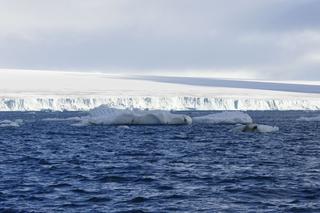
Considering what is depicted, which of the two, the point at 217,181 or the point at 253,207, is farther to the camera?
the point at 217,181

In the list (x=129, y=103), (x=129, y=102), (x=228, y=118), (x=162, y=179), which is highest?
(x=129, y=102)

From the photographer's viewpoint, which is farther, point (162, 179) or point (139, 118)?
point (139, 118)

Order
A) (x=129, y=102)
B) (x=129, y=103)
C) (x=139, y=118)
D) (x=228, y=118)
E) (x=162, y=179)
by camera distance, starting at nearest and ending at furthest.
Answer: (x=162, y=179)
(x=139, y=118)
(x=228, y=118)
(x=129, y=103)
(x=129, y=102)

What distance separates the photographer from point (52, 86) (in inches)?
7347

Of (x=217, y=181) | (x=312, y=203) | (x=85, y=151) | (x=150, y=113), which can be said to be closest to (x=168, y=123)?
(x=150, y=113)

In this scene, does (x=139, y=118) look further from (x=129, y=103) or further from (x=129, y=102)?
(x=129, y=102)

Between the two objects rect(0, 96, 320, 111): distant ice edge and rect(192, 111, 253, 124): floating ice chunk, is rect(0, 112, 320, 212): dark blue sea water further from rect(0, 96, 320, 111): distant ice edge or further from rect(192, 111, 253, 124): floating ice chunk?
rect(0, 96, 320, 111): distant ice edge

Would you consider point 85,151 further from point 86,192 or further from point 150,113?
point 150,113

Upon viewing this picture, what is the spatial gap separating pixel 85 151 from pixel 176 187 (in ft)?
56.6

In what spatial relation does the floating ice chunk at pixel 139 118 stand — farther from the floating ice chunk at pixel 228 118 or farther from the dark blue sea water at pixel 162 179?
the dark blue sea water at pixel 162 179

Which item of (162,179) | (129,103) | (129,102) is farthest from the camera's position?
(129,102)

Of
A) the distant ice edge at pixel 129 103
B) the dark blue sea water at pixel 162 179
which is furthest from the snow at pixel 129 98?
the dark blue sea water at pixel 162 179

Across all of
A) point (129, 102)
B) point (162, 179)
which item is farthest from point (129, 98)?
point (162, 179)

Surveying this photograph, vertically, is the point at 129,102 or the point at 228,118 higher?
the point at 129,102
